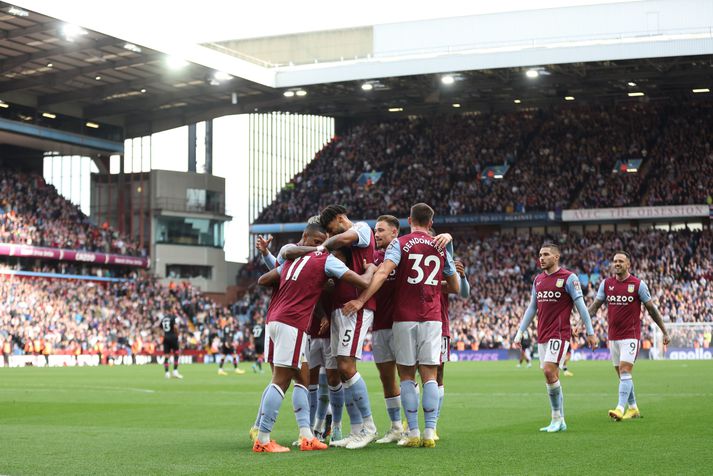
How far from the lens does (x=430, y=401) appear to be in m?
11.4

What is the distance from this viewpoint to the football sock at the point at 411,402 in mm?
11344

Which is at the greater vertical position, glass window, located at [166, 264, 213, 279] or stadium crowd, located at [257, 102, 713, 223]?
stadium crowd, located at [257, 102, 713, 223]

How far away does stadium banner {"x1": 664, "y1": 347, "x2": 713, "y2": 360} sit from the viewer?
48.3 metres

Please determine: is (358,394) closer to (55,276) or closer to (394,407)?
(394,407)

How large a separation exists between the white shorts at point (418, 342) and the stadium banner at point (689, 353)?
131 feet

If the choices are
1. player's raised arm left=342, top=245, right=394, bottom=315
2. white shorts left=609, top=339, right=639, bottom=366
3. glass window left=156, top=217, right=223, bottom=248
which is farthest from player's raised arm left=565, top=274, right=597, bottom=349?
glass window left=156, top=217, right=223, bottom=248

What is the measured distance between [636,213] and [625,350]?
45831 mm

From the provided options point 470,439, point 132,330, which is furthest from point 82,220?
point 470,439

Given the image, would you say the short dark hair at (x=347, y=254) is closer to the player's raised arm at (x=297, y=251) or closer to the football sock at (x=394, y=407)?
the player's raised arm at (x=297, y=251)

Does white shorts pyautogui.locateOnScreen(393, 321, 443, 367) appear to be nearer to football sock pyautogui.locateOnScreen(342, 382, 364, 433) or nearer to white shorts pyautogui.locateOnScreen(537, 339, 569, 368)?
football sock pyautogui.locateOnScreen(342, 382, 364, 433)

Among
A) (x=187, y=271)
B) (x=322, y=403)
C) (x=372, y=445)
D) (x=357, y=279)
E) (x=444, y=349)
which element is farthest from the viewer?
(x=187, y=271)

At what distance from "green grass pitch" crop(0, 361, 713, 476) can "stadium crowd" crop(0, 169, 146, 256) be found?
118ft

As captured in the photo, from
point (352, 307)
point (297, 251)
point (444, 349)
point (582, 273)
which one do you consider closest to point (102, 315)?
point (582, 273)

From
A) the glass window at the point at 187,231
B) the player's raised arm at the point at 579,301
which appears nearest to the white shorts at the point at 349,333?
the player's raised arm at the point at 579,301
